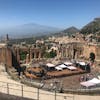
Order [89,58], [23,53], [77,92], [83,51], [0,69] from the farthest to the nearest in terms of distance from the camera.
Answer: [23,53] → [83,51] → [89,58] → [0,69] → [77,92]

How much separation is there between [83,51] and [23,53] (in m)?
15.0

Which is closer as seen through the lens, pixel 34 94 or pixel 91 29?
pixel 34 94

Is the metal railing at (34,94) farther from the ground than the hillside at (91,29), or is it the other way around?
→ the hillside at (91,29)

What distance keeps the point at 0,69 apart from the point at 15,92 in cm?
1182

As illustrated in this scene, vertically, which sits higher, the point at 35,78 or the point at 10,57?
the point at 10,57

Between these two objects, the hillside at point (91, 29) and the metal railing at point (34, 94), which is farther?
the hillside at point (91, 29)

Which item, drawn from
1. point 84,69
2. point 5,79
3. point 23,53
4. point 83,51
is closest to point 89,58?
point 83,51

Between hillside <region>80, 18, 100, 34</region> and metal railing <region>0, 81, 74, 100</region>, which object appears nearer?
metal railing <region>0, 81, 74, 100</region>

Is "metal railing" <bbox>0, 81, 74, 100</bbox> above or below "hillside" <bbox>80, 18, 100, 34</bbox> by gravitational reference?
below

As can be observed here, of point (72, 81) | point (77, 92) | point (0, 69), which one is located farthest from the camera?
point (72, 81)

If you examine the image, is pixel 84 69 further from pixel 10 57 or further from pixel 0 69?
pixel 0 69

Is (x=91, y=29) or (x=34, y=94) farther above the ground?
(x=91, y=29)

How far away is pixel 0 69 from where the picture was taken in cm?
3067

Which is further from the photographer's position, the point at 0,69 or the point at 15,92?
the point at 0,69
